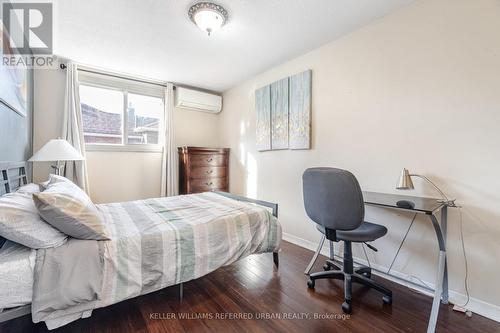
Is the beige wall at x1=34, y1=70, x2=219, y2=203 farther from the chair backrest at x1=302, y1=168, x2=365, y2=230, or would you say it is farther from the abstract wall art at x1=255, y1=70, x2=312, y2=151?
the chair backrest at x1=302, y1=168, x2=365, y2=230

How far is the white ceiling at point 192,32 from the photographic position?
1924mm

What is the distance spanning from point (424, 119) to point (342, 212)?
3.59 feet

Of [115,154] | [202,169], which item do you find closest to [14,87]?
[115,154]

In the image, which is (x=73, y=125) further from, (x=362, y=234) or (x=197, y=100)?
(x=362, y=234)

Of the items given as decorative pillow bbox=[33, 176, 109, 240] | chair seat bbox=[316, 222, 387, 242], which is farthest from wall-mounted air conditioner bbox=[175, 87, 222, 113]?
chair seat bbox=[316, 222, 387, 242]

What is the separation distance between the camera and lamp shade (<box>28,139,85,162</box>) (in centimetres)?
232

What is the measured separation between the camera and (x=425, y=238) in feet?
6.23

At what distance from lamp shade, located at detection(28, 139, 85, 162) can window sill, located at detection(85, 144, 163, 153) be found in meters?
0.78

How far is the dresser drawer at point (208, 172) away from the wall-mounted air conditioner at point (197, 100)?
1.12 m

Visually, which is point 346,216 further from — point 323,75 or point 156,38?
point 156,38

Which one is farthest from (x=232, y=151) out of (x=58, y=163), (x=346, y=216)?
(x=346, y=216)

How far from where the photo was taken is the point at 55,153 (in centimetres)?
237

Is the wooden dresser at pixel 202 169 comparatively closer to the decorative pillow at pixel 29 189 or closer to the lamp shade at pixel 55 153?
the lamp shade at pixel 55 153

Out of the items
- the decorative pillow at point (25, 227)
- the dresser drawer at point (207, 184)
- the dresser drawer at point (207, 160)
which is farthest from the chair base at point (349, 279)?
the dresser drawer at point (207, 160)
